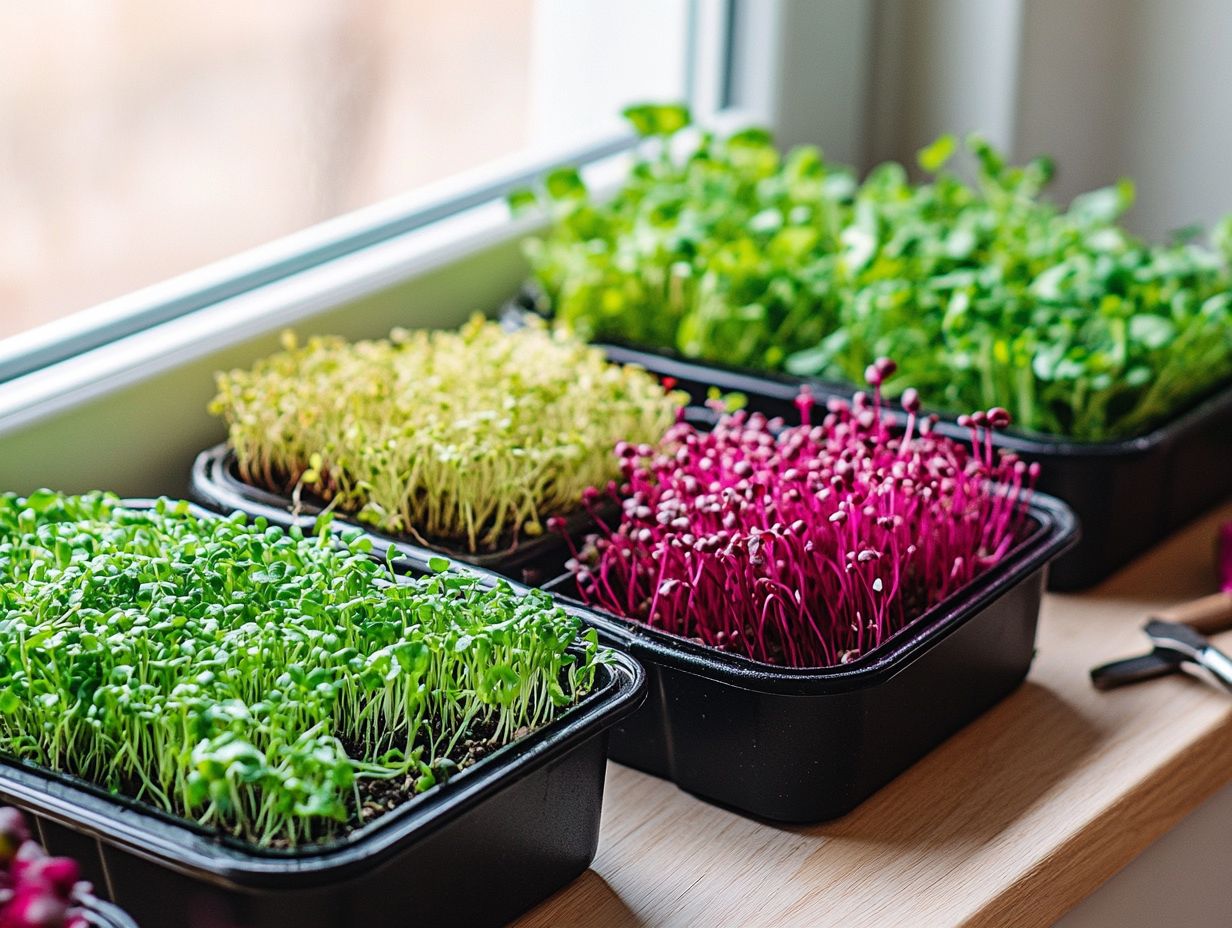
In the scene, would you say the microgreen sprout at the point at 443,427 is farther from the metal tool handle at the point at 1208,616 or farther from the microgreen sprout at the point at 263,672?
the metal tool handle at the point at 1208,616

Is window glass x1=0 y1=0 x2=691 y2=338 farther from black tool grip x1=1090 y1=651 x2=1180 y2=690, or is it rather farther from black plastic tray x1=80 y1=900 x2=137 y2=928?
black tool grip x1=1090 y1=651 x2=1180 y2=690

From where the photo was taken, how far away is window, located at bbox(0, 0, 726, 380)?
124 centimetres

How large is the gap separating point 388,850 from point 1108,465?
0.80m

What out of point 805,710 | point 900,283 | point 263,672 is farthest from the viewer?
point 900,283

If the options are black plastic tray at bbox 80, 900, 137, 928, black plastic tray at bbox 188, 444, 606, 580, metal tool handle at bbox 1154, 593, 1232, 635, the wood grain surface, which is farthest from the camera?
metal tool handle at bbox 1154, 593, 1232, 635

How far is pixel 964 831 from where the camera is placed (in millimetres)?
983

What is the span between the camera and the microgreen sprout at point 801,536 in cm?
100

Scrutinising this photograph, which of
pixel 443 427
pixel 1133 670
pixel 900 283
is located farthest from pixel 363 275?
pixel 1133 670

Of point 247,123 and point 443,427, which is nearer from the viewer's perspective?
point 443,427

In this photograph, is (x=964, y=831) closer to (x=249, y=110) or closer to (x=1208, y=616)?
(x=1208, y=616)

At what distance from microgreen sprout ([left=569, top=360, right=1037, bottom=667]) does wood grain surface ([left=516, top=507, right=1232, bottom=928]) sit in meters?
0.11

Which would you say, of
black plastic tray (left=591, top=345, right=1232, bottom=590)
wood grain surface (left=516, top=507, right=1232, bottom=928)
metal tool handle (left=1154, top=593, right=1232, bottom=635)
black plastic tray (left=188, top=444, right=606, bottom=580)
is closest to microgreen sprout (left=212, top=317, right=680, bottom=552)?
black plastic tray (left=188, top=444, right=606, bottom=580)

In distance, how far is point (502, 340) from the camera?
1.36 metres

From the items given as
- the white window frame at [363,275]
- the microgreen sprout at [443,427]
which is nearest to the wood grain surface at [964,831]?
the microgreen sprout at [443,427]
